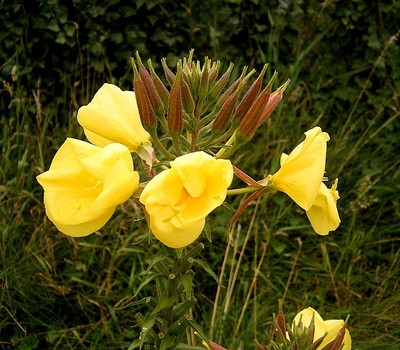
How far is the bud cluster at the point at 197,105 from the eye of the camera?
1307mm

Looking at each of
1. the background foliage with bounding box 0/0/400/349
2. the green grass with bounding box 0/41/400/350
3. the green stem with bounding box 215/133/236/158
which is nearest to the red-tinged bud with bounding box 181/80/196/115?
the green stem with bounding box 215/133/236/158

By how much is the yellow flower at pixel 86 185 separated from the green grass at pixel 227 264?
1.13 metres

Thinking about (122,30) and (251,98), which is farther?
(122,30)

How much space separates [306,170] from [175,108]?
28 cm

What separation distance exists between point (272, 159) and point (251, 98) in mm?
1924

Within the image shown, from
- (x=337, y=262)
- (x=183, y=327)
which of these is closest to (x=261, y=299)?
(x=337, y=262)

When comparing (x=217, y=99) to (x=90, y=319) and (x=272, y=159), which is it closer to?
(x=90, y=319)

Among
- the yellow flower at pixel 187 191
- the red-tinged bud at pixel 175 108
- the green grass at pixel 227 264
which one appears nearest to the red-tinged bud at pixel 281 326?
the yellow flower at pixel 187 191

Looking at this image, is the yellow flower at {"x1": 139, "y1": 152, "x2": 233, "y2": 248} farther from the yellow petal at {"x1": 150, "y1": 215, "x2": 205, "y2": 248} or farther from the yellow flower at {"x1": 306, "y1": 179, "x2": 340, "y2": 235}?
the yellow flower at {"x1": 306, "y1": 179, "x2": 340, "y2": 235}

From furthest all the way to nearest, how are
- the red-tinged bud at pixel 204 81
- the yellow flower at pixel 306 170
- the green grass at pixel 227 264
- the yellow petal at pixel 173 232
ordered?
the green grass at pixel 227 264, the red-tinged bud at pixel 204 81, the yellow flower at pixel 306 170, the yellow petal at pixel 173 232

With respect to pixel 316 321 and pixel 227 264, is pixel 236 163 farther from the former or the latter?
pixel 316 321

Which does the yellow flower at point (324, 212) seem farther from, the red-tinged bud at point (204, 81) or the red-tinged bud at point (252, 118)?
the red-tinged bud at point (204, 81)

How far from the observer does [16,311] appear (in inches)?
103

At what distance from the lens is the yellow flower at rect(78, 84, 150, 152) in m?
1.36
